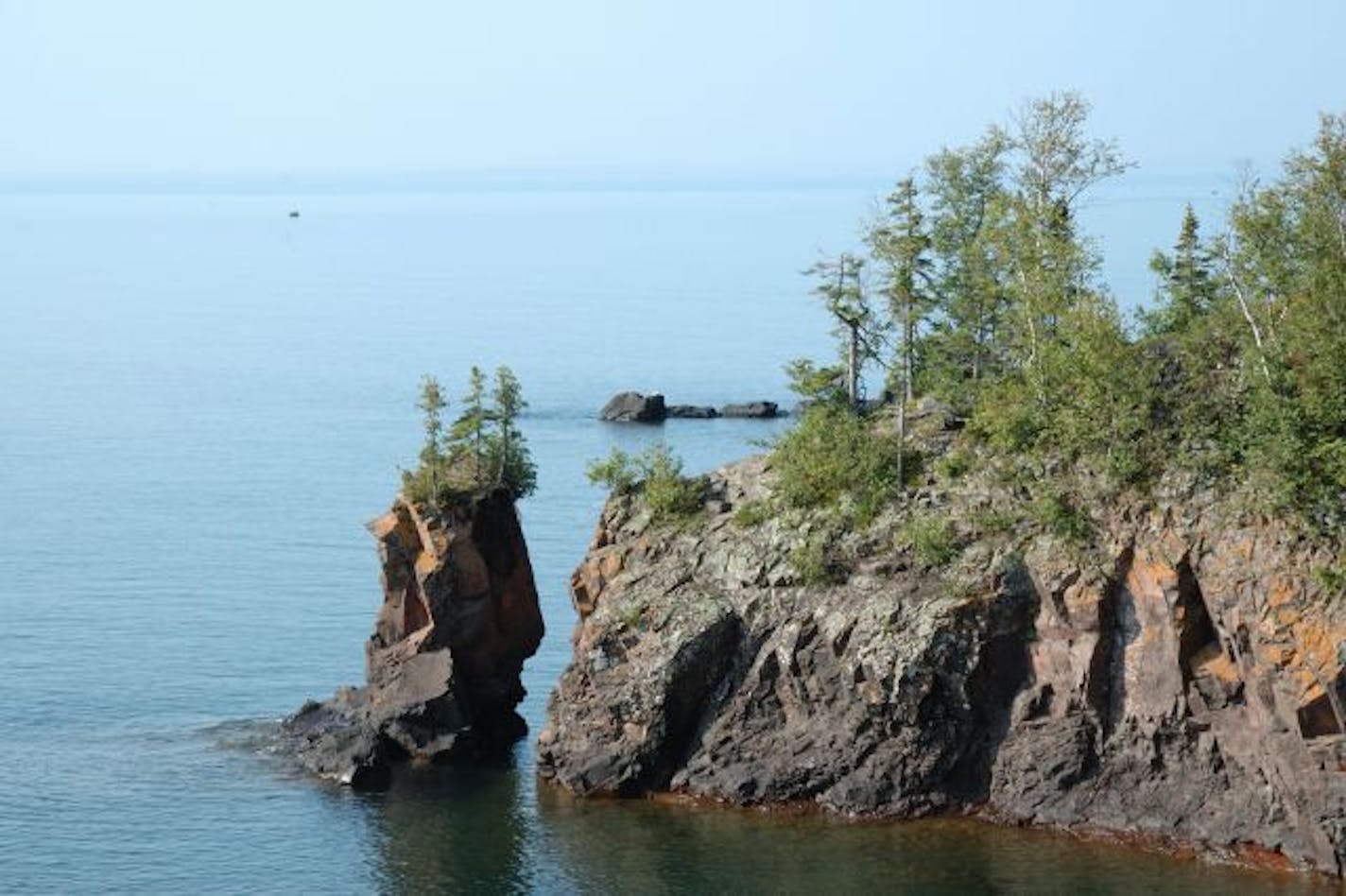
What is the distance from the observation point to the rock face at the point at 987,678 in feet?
228

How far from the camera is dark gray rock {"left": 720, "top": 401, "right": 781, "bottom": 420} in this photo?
551ft

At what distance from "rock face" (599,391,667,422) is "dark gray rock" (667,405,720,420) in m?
1.03

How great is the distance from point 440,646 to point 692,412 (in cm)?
8289

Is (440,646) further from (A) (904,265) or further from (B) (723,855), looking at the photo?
(A) (904,265)

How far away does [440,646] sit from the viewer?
8706 cm

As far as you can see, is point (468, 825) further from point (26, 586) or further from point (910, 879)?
point (26, 586)

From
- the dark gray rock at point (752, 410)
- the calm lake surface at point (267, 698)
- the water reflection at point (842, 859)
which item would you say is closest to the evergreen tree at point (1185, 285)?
the calm lake surface at point (267, 698)

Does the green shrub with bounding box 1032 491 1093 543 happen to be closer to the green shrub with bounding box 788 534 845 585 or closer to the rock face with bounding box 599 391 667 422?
the green shrub with bounding box 788 534 845 585

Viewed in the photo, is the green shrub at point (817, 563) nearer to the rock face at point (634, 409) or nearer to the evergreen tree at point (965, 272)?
the evergreen tree at point (965, 272)

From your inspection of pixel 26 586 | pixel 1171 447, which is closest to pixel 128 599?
pixel 26 586

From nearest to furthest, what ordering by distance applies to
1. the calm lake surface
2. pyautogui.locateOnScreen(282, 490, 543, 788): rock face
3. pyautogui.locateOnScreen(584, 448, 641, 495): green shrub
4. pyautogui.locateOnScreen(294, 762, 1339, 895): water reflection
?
1. pyautogui.locateOnScreen(294, 762, 1339, 895): water reflection
2. the calm lake surface
3. pyautogui.locateOnScreen(282, 490, 543, 788): rock face
4. pyautogui.locateOnScreen(584, 448, 641, 495): green shrub

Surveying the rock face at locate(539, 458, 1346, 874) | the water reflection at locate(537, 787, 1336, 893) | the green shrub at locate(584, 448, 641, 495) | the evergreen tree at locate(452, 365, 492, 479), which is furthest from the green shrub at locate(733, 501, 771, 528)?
the evergreen tree at locate(452, 365, 492, 479)

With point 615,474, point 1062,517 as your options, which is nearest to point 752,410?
point 615,474

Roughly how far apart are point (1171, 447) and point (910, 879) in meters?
17.9
